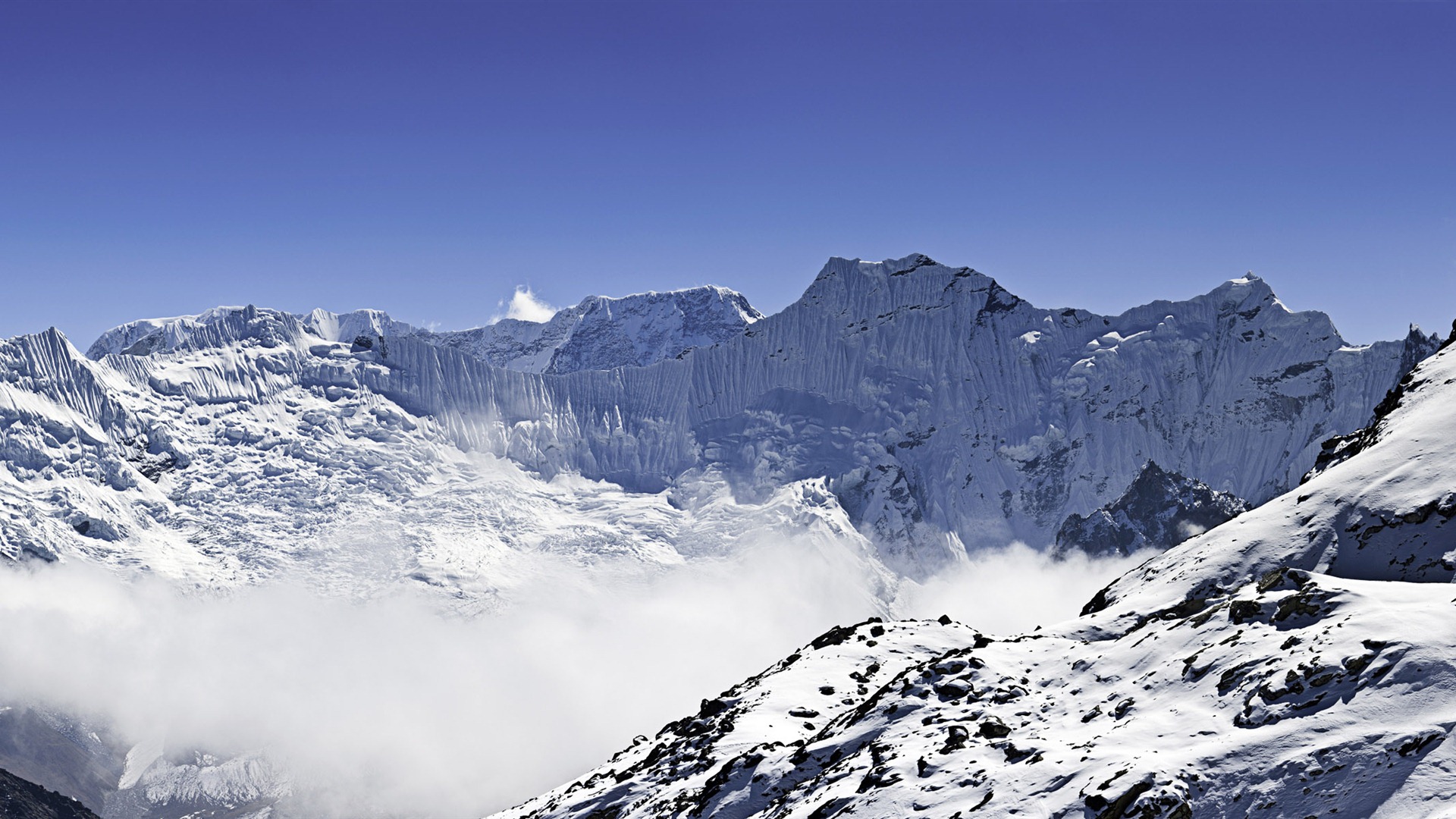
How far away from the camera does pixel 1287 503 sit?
87625 millimetres

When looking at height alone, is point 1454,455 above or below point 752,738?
above

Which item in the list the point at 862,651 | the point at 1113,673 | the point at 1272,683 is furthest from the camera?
the point at 862,651

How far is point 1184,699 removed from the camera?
2410 inches

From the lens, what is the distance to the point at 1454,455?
77.2m

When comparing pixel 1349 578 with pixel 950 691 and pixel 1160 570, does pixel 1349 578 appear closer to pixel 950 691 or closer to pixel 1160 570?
pixel 1160 570

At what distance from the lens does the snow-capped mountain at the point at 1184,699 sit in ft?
166

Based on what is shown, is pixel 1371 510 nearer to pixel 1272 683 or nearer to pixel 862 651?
pixel 1272 683

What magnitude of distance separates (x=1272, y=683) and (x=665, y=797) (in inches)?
1846

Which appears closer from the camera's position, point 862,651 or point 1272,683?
point 1272,683

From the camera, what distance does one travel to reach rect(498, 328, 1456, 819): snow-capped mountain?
50.6m

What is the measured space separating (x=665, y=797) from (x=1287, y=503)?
53873 millimetres

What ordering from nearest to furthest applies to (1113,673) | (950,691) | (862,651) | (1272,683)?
(1272,683) < (1113,673) < (950,691) < (862,651)

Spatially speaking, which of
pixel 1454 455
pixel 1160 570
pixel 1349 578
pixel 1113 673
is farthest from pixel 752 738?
pixel 1454 455

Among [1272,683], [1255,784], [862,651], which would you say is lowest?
[1255,784]
